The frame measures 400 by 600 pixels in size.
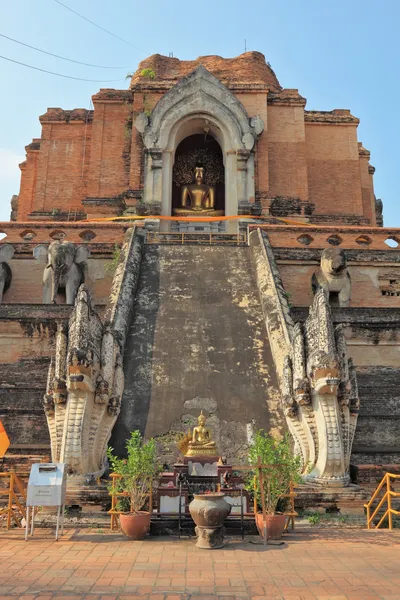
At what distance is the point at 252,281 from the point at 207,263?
1.48 meters

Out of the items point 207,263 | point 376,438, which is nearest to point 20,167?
point 207,263

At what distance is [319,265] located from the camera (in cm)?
1650

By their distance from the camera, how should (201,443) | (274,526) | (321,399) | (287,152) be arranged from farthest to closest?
(287,152) → (321,399) → (201,443) → (274,526)

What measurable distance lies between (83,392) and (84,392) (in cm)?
2

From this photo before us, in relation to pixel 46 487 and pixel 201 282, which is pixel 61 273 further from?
pixel 46 487

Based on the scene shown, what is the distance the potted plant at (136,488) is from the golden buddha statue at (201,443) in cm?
147

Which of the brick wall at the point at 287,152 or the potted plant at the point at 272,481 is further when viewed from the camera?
the brick wall at the point at 287,152

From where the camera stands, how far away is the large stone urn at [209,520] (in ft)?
21.2

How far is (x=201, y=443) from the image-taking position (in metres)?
8.71

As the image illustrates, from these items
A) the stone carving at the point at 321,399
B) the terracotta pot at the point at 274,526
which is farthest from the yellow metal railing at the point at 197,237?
the terracotta pot at the point at 274,526

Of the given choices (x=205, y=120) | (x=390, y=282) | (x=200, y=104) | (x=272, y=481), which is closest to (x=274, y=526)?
(x=272, y=481)

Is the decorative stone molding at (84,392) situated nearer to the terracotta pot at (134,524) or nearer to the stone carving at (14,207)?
the terracotta pot at (134,524)

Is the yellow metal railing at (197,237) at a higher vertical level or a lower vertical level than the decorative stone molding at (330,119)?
lower

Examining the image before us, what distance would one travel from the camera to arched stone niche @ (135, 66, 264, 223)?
22016 mm
